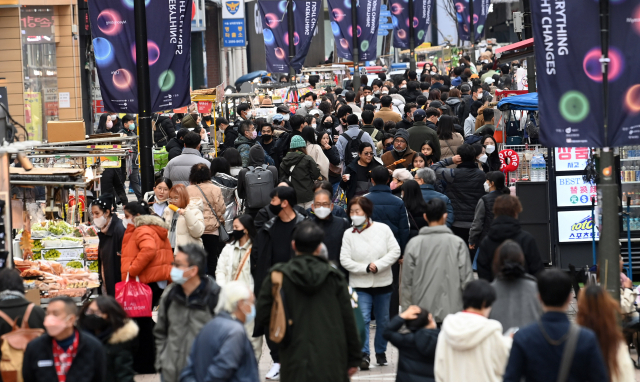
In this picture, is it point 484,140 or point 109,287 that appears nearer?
point 109,287

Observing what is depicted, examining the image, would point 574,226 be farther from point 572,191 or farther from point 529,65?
point 529,65

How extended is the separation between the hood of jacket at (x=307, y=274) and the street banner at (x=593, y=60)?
6.93ft

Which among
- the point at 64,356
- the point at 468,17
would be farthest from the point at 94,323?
the point at 468,17

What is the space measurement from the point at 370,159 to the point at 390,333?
5.74m

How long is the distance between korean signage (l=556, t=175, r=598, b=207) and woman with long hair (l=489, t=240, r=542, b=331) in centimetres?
504

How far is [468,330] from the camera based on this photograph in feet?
17.9

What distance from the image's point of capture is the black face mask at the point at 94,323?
597 cm

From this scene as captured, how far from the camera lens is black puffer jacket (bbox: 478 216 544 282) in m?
7.45

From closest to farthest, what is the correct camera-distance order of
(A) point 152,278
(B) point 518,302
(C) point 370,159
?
1. (B) point 518,302
2. (A) point 152,278
3. (C) point 370,159

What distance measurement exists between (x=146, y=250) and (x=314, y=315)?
9.75 ft

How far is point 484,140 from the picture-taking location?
1257cm

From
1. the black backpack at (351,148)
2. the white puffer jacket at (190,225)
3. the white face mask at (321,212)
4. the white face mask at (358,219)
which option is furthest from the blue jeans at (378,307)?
the black backpack at (351,148)

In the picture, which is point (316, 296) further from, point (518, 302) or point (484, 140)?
point (484, 140)

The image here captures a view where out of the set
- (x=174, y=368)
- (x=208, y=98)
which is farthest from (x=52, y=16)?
(x=174, y=368)
